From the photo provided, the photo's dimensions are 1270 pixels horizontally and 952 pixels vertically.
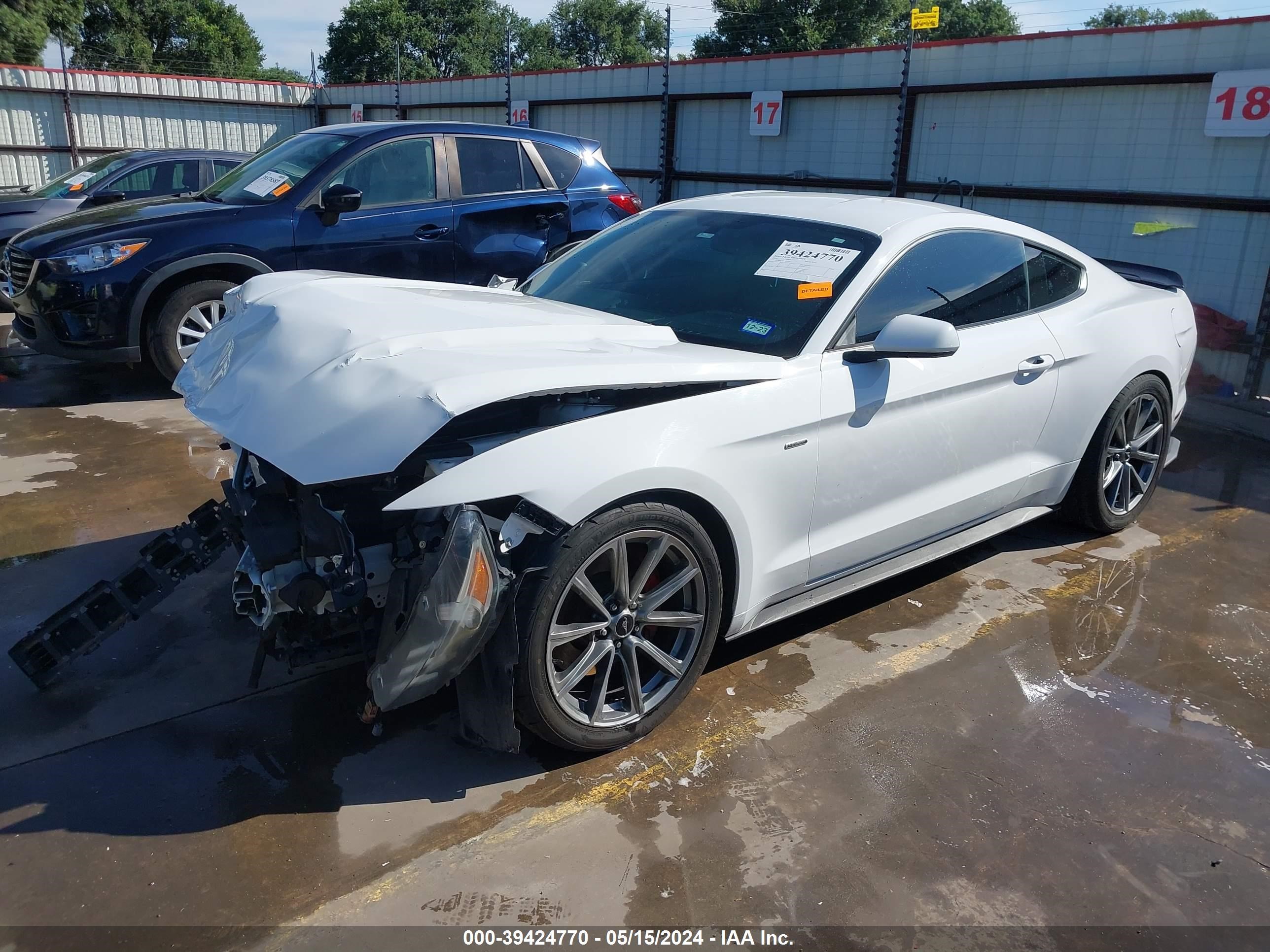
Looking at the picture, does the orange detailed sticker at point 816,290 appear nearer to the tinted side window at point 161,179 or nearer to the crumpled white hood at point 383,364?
the crumpled white hood at point 383,364

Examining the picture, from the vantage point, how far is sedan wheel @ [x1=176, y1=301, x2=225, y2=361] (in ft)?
22.1

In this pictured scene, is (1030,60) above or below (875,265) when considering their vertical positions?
above

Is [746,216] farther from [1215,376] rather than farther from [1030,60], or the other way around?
[1030,60]

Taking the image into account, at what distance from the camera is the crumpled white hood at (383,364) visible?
2.63 m

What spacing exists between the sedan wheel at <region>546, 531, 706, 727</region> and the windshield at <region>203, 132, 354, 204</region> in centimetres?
513

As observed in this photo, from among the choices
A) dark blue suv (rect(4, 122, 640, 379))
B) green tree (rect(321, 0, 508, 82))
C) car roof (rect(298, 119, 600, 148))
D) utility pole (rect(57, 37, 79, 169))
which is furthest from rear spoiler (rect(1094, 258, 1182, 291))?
green tree (rect(321, 0, 508, 82))

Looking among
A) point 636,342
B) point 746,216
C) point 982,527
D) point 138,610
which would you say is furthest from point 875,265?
point 138,610

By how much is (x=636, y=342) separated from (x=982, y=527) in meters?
1.92

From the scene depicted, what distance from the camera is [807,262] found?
3713 mm

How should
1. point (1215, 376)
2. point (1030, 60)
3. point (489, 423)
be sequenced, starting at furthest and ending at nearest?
point (1030, 60) → point (1215, 376) → point (489, 423)

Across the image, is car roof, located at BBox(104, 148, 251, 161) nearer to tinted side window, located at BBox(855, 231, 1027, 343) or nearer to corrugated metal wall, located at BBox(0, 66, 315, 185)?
corrugated metal wall, located at BBox(0, 66, 315, 185)

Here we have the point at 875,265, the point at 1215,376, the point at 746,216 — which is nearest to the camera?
the point at 875,265

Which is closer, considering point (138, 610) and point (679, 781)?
point (679, 781)

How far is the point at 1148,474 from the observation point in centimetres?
516
